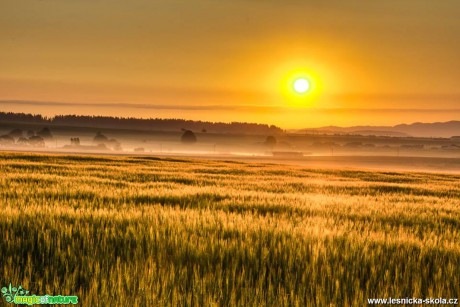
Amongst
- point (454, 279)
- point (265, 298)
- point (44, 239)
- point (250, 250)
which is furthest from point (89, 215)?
point (454, 279)

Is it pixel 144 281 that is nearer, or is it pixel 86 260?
pixel 144 281

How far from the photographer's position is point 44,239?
20.7 feet

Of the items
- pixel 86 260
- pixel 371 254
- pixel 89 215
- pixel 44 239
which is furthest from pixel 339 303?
pixel 89 215

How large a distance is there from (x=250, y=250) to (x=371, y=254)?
152 cm

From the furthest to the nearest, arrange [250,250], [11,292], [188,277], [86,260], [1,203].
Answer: [1,203] < [250,250] < [86,260] < [188,277] < [11,292]

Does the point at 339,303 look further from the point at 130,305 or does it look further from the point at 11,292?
the point at 11,292

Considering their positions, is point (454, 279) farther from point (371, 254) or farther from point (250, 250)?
point (250, 250)

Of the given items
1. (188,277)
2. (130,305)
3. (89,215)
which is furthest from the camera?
(89,215)

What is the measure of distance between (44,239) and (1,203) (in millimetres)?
4572

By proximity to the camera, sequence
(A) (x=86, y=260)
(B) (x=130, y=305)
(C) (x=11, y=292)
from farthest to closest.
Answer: (A) (x=86, y=260)
(C) (x=11, y=292)
(B) (x=130, y=305)

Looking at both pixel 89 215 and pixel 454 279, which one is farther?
pixel 89 215

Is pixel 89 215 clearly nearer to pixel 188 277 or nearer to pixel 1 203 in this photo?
pixel 1 203

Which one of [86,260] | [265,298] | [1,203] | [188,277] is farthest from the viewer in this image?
[1,203]

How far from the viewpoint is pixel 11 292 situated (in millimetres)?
Answer: 4117
